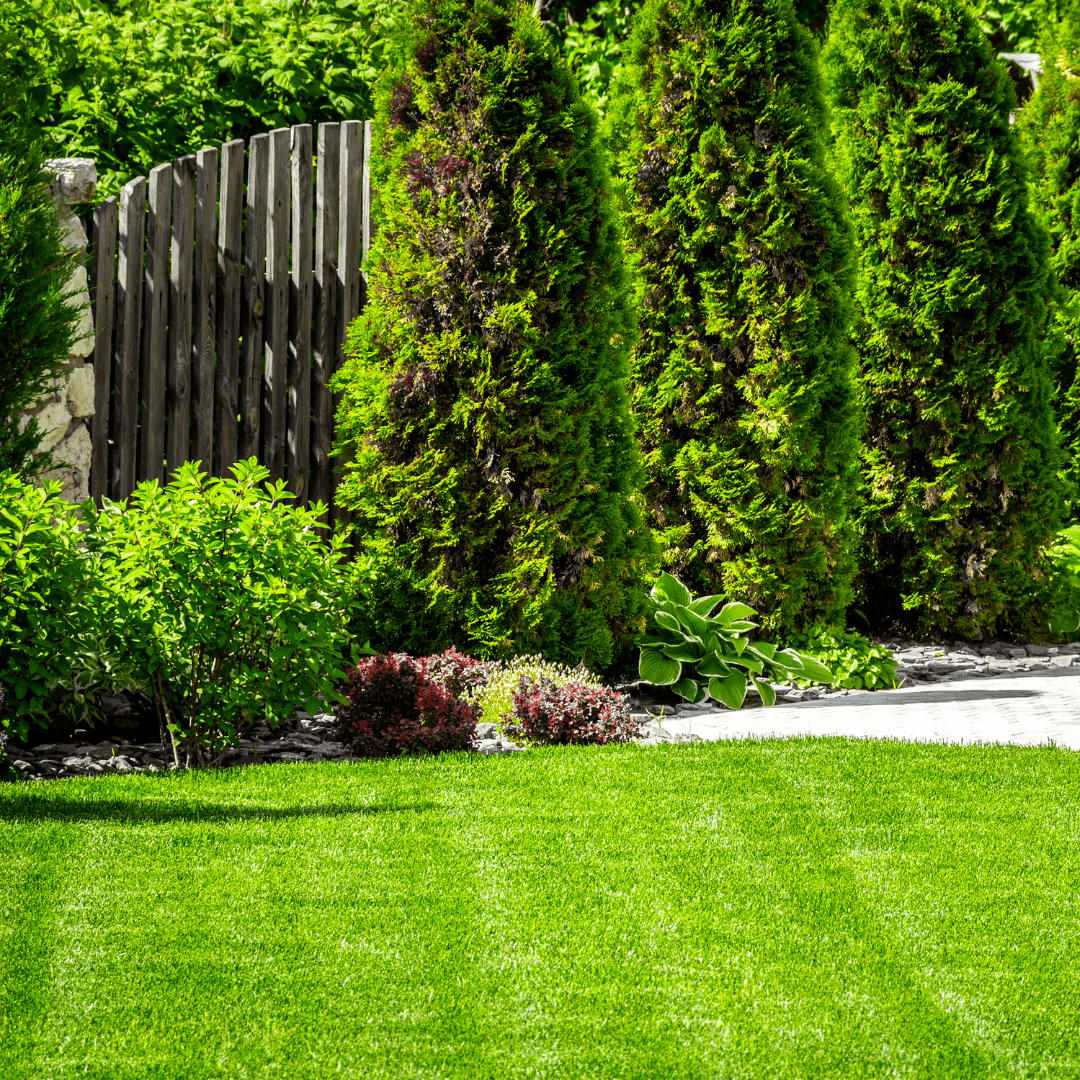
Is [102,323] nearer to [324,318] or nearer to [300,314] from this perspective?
[300,314]

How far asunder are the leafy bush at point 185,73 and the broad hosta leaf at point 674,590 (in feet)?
15.8

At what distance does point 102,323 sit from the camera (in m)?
6.73

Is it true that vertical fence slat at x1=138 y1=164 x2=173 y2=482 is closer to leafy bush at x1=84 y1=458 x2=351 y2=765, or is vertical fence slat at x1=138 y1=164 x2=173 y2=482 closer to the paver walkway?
leafy bush at x1=84 y1=458 x2=351 y2=765

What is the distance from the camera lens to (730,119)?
747 cm

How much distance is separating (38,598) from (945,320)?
6506 millimetres

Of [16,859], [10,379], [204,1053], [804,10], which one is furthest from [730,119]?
[804,10]

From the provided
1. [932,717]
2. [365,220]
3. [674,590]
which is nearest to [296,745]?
[674,590]

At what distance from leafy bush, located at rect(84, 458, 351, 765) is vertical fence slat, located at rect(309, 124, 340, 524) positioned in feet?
7.21

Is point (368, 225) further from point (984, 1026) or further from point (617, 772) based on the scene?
point (984, 1026)

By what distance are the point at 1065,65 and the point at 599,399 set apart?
6.40m

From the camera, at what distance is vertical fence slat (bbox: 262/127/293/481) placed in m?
7.19

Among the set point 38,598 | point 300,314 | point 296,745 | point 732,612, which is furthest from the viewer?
point 300,314

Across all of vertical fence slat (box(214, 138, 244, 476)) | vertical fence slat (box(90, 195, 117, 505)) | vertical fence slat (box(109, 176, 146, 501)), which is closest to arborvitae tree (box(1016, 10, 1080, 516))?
vertical fence slat (box(214, 138, 244, 476))

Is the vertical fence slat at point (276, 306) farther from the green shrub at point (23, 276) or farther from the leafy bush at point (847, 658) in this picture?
the leafy bush at point (847, 658)
